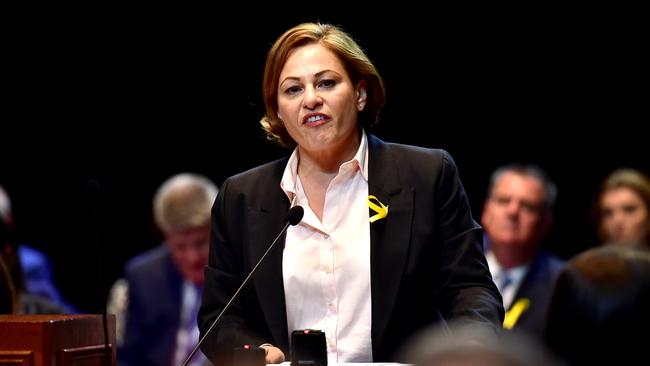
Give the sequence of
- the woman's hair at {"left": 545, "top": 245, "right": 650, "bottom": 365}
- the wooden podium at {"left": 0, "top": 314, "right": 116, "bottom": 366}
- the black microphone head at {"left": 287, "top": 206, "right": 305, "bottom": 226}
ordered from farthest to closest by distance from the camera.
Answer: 1. the black microphone head at {"left": 287, "top": 206, "right": 305, "bottom": 226}
2. the wooden podium at {"left": 0, "top": 314, "right": 116, "bottom": 366}
3. the woman's hair at {"left": 545, "top": 245, "right": 650, "bottom": 365}

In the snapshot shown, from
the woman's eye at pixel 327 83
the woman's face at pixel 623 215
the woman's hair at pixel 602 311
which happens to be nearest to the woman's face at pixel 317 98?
the woman's eye at pixel 327 83

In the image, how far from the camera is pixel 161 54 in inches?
264

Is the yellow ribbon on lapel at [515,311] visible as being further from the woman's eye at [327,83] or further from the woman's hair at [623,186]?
the woman's eye at [327,83]

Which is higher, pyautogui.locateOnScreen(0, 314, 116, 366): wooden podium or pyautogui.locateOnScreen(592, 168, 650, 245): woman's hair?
pyautogui.locateOnScreen(592, 168, 650, 245): woman's hair

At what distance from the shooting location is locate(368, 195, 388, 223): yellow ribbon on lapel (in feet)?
9.27

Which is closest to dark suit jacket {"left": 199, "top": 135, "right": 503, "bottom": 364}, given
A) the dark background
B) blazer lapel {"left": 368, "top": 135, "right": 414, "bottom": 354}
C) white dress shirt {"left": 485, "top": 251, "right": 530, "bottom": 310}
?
blazer lapel {"left": 368, "top": 135, "right": 414, "bottom": 354}

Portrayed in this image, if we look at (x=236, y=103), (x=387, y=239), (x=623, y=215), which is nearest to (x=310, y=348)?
(x=387, y=239)

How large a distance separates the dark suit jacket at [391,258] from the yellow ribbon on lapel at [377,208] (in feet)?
0.04

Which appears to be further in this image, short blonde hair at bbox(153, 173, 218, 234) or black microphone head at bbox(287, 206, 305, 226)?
short blonde hair at bbox(153, 173, 218, 234)

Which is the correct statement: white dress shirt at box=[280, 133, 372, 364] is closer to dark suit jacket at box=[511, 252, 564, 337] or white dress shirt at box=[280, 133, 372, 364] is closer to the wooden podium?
the wooden podium

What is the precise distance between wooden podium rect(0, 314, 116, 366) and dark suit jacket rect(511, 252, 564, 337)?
102 inches

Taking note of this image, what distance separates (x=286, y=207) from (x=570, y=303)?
1.39 meters

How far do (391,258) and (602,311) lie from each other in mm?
1201

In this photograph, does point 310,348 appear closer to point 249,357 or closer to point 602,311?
point 249,357
